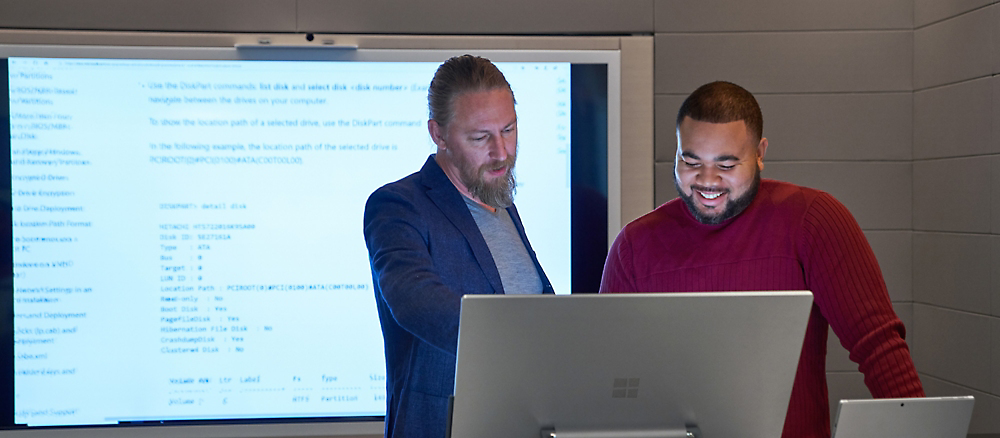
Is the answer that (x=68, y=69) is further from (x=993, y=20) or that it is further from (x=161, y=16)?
(x=993, y=20)

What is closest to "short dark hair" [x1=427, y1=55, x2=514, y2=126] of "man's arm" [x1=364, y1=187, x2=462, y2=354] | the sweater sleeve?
"man's arm" [x1=364, y1=187, x2=462, y2=354]

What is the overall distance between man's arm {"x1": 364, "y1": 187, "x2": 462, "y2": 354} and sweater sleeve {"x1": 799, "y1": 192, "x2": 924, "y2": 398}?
0.73 metres

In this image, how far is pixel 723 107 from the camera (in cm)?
139

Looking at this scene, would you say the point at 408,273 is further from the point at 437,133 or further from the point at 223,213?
the point at 223,213

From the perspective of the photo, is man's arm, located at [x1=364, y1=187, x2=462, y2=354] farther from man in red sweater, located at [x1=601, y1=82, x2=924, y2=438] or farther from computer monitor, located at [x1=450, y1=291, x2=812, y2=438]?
man in red sweater, located at [x1=601, y1=82, x2=924, y2=438]

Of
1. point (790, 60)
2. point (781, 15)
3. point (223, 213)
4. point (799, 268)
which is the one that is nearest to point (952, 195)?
point (790, 60)

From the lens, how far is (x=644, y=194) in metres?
2.44

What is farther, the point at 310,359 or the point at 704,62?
the point at 704,62

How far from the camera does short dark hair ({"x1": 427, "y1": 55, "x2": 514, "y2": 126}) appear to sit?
5.19 ft

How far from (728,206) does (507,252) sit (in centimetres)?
50

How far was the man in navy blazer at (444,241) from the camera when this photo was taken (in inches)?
46.9

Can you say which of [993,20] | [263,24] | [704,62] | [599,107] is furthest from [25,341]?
[993,20]

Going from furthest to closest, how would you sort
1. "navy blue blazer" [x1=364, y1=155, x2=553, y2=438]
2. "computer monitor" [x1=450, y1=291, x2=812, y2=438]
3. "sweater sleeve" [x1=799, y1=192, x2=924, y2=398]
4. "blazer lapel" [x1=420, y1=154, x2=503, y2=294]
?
"blazer lapel" [x1=420, y1=154, x2=503, y2=294], "navy blue blazer" [x1=364, y1=155, x2=553, y2=438], "sweater sleeve" [x1=799, y1=192, x2=924, y2=398], "computer monitor" [x1=450, y1=291, x2=812, y2=438]

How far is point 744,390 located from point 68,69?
7.41 feet
